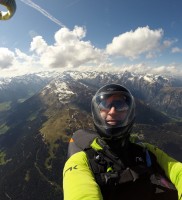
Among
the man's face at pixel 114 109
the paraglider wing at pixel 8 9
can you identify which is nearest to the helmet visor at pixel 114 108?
the man's face at pixel 114 109

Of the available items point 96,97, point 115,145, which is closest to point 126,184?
point 115,145

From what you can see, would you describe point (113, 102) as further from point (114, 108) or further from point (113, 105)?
point (114, 108)

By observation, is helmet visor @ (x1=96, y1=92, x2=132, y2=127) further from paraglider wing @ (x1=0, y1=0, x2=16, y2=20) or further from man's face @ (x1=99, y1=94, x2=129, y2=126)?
paraglider wing @ (x1=0, y1=0, x2=16, y2=20)

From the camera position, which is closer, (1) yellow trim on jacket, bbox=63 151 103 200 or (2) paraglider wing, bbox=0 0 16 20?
(1) yellow trim on jacket, bbox=63 151 103 200

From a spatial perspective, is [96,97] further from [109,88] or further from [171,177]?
[171,177]

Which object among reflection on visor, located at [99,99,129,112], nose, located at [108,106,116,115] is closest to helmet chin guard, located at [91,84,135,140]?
reflection on visor, located at [99,99,129,112]
